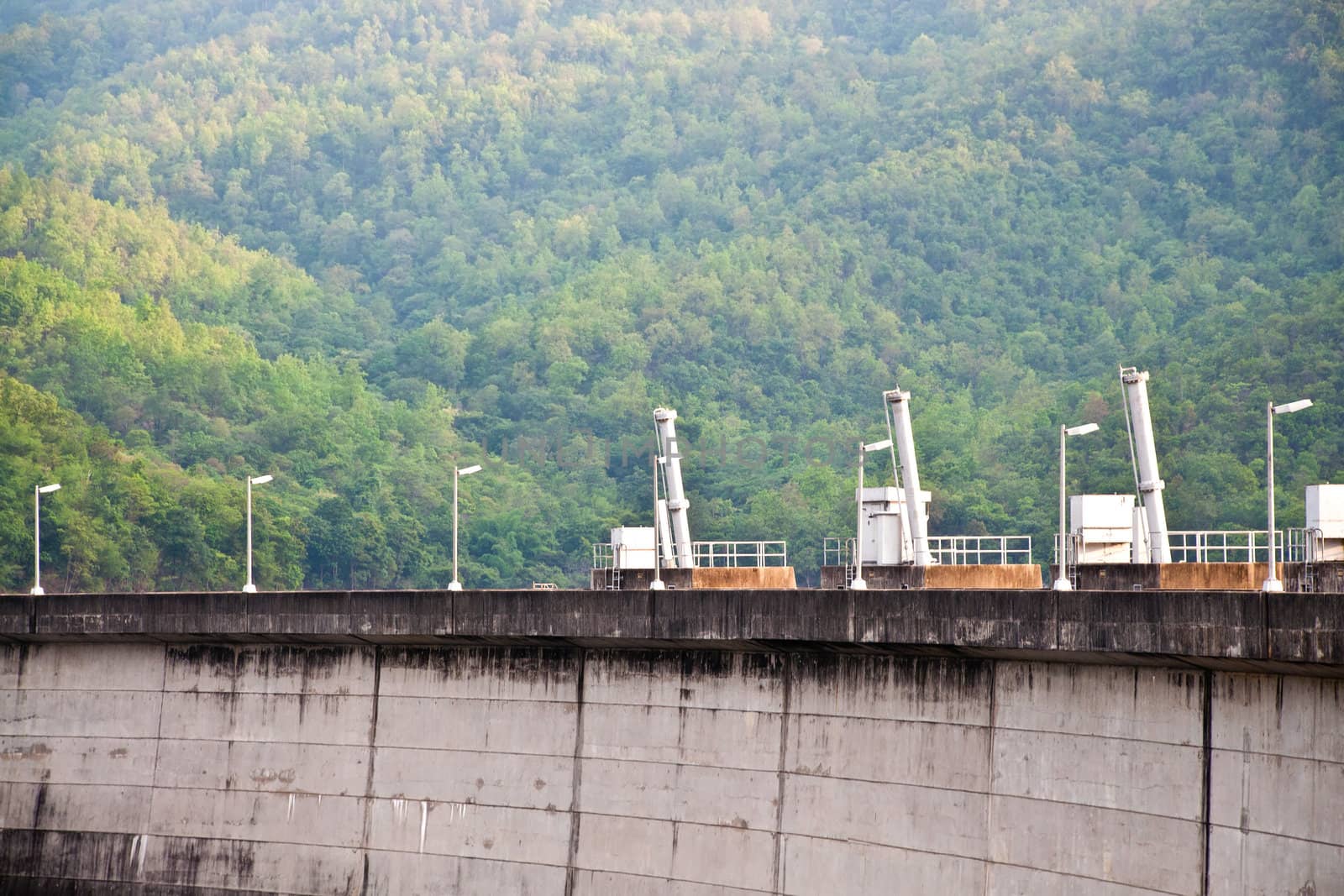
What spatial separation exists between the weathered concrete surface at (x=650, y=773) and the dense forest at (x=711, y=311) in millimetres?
68769

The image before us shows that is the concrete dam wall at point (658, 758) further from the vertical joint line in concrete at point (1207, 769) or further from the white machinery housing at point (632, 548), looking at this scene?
the white machinery housing at point (632, 548)

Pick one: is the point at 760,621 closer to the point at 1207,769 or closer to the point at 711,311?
the point at 1207,769

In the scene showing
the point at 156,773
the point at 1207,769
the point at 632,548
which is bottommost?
the point at 156,773

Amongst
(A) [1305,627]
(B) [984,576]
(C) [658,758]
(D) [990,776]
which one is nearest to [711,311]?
(B) [984,576]

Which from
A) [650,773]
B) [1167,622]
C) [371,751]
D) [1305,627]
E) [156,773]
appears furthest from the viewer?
[156,773]

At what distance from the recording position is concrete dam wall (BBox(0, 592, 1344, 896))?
2169 centimetres

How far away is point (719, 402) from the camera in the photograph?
462ft

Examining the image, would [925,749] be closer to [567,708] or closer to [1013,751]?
[1013,751]

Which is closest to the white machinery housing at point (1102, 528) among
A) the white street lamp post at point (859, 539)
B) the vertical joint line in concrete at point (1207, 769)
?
the white street lamp post at point (859, 539)

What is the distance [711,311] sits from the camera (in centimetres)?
15062

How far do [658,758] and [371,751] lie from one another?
5200mm

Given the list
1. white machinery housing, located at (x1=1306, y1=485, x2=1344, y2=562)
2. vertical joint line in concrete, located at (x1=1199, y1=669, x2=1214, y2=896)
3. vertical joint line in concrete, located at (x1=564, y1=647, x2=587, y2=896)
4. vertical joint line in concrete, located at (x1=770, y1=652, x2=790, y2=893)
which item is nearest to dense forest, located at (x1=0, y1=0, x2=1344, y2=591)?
white machinery housing, located at (x1=1306, y1=485, x2=1344, y2=562)

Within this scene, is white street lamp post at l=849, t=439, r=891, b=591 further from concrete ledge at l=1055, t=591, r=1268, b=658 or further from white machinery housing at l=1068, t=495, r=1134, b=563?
concrete ledge at l=1055, t=591, r=1268, b=658

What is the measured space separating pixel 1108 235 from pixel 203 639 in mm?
124507
